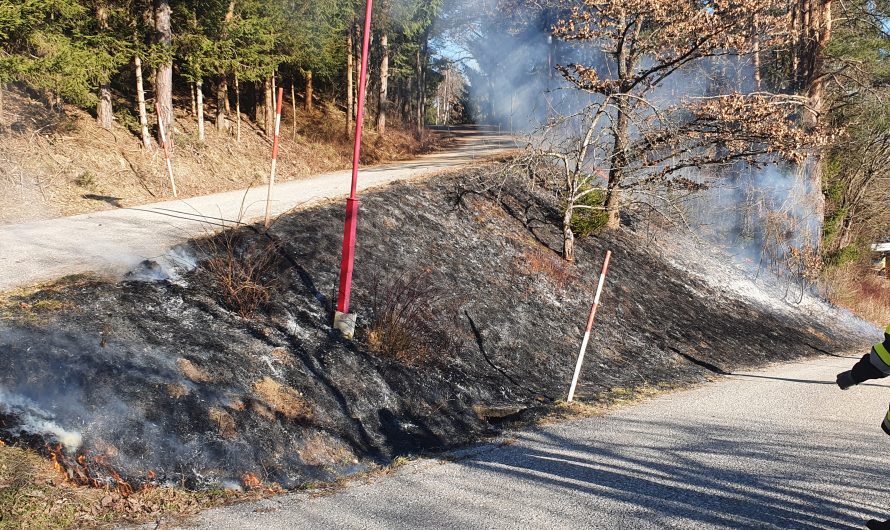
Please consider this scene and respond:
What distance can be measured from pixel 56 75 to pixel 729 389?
525 inches

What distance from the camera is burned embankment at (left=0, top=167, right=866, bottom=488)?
507cm

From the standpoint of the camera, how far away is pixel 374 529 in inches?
170

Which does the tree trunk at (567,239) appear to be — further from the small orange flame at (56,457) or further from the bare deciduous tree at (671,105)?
the small orange flame at (56,457)

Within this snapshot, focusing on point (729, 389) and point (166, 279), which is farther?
point (729, 389)

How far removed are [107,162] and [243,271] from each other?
1018 centimetres

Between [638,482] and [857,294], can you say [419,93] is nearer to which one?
[857,294]

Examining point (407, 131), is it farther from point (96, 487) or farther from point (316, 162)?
point (96, 487)

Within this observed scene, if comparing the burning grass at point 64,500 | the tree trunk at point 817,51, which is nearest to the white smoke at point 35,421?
the burning grass at point 64,500

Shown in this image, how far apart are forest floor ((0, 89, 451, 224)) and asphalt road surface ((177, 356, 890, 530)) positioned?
922 centimetres

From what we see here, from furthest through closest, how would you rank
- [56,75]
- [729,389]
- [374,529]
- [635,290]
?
1. [635,290]
2. [56,75]
3. [729,389]
4. [374,529]

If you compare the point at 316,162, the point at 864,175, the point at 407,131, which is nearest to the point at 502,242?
the point at 316,162

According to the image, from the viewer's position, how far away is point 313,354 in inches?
273

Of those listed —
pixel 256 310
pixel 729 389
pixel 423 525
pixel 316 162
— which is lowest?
pixel 729 389

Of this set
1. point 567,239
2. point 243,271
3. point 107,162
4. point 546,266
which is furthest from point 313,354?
point 107,162
